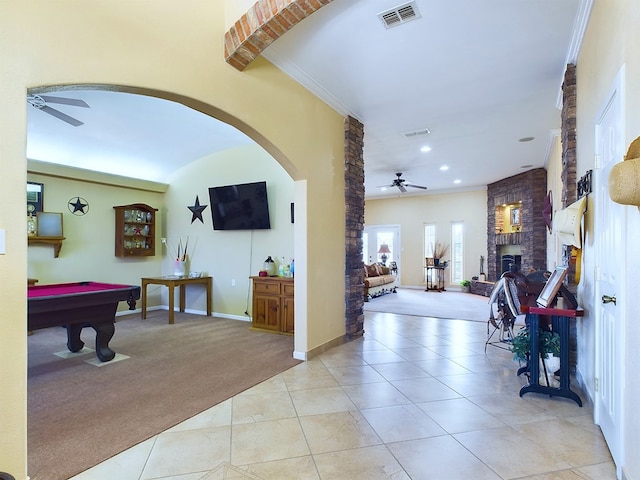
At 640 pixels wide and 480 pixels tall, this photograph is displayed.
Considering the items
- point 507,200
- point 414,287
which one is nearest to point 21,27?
point 507,200

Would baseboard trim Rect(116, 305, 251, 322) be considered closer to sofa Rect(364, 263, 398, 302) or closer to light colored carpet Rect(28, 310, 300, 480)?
light colored carpet Rect(28, 310, 300, 480)

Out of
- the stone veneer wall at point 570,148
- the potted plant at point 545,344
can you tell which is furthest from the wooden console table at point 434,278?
the potted plant at point 545,344

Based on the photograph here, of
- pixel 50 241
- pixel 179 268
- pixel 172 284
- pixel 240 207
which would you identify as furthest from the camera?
pixel 179 268

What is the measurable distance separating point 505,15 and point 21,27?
311 centimetres

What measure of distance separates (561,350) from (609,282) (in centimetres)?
96

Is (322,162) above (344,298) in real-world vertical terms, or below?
above

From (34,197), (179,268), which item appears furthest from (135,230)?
(34,197)

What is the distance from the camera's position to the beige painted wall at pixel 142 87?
160 centimetres

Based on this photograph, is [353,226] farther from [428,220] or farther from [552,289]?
[428,220]

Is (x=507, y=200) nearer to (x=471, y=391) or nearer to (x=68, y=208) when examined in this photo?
(x=471, y=391)

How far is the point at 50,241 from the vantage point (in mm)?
5480

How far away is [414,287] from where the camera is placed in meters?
10.8

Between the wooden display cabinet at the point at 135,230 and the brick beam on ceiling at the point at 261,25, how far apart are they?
4729 mm

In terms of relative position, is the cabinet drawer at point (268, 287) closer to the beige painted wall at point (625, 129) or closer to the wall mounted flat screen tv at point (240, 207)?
the wall mounted flat screen tv at point (240, 207)
